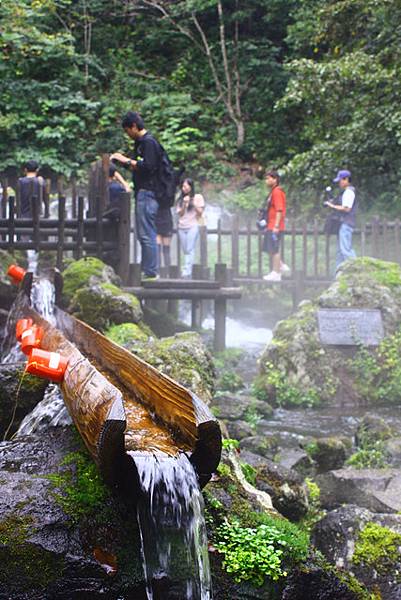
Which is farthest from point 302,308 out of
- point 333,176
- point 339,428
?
point 333,176

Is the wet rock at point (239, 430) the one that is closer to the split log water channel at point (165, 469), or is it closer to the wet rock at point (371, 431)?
the wet rock at point (371, 431)

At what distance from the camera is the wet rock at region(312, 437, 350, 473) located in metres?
7.19

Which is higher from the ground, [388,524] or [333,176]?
[333,176]

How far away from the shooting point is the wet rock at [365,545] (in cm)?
443

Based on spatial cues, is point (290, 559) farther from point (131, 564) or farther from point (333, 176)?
point (333, 176)

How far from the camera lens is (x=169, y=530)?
338cm

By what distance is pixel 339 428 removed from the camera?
8734 millimetres

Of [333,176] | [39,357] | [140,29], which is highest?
[140,29]

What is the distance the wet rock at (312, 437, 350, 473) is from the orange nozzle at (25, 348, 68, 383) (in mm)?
3561

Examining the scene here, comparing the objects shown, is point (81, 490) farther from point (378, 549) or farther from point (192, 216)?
point (192, 216)

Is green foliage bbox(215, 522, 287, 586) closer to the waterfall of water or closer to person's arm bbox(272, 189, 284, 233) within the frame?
the waterfall of water

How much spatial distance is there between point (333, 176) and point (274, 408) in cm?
799

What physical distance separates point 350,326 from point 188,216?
5404mm

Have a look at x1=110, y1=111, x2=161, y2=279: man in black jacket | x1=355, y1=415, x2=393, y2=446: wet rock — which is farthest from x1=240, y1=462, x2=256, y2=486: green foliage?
x1=110, y1=111, x2=161, y2=279: man in black jacket
